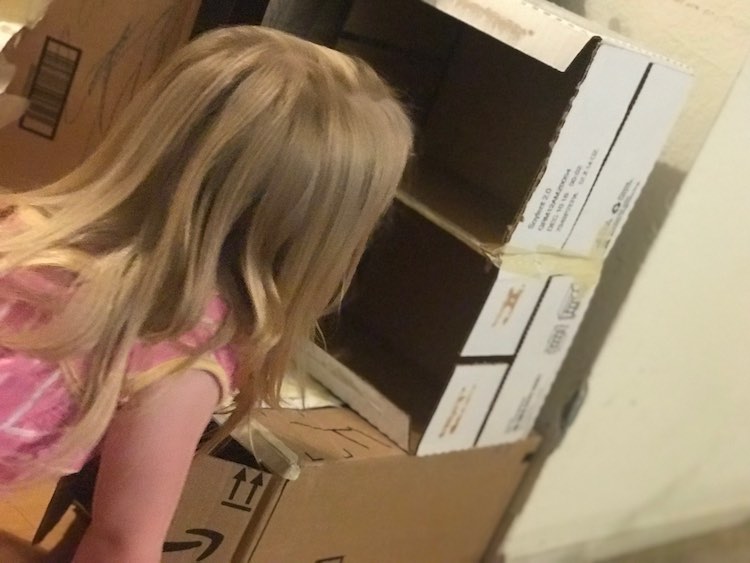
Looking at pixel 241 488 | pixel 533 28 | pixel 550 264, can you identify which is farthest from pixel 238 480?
pixel 533 28

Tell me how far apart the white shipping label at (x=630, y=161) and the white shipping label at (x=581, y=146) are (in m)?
0.02

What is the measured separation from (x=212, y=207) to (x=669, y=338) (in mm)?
821

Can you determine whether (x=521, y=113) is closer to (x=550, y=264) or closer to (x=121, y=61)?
(x=550, y=264)

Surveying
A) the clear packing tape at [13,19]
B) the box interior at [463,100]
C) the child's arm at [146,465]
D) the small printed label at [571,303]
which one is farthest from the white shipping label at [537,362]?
the clear packing tape at [13,19]

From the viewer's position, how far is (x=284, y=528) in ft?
3.24

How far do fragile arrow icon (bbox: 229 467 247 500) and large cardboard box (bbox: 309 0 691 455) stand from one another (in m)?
0.24

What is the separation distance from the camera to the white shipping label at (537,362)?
1.12 meters

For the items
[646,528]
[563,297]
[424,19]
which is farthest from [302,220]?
[646,528]

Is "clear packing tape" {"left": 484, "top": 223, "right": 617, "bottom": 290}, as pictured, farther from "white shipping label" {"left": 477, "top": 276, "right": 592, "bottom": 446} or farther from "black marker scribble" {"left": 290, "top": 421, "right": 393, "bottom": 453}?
"black marker scribble" {"left": 290, "top": 421, "right": 393, "bottom": 453}

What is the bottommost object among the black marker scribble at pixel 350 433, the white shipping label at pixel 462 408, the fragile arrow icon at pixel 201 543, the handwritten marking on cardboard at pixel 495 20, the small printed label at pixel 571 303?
the fragile arrow icon at pixel 201 543

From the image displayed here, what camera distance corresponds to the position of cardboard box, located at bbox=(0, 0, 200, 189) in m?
0.99

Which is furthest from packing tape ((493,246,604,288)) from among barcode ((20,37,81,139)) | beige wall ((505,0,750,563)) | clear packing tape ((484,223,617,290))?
barcode ((20,37,81,139))

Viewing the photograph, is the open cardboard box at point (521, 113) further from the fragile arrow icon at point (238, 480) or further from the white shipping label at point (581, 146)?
the fragile arrow icon at point (238, 480)

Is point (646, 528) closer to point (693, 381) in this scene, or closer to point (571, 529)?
point (571, 529)
